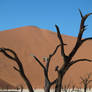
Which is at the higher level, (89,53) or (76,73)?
(89,53)

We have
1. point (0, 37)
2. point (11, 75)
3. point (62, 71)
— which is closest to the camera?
point (62, 71)

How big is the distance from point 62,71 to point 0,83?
5098 cm

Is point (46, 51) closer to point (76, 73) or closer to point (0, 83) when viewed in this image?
point (76, 73)

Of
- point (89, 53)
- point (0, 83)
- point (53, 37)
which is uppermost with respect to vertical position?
point (53, 37)

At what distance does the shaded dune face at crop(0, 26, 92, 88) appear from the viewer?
65988 millimetres

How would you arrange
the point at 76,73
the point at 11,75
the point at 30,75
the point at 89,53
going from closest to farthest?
the point at 11,75 < the point at 30,75 < the point at 76,73 < the point at 89,53

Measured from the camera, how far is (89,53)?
304 ft

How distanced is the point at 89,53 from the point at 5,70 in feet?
121

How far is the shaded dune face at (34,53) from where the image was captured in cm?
6599

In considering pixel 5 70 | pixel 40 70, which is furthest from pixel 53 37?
pixel 5 70

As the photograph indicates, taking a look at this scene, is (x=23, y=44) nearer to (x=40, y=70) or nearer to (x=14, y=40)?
(x=14, y=40)

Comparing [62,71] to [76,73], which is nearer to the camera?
[62,71]

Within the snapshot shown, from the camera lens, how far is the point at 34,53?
270ft

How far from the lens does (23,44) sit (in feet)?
282
